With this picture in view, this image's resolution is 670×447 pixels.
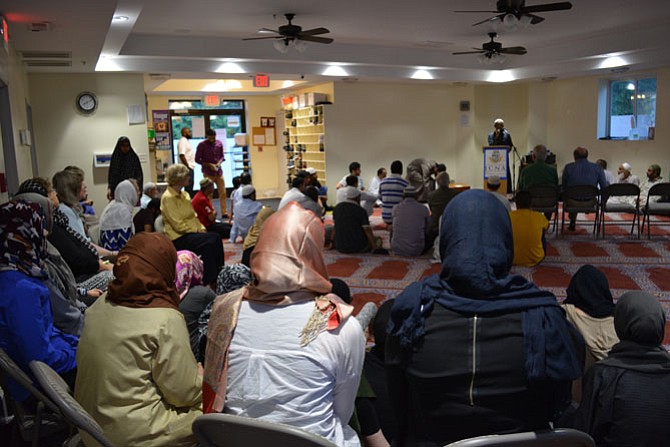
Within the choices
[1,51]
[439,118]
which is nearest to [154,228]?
[1,51]

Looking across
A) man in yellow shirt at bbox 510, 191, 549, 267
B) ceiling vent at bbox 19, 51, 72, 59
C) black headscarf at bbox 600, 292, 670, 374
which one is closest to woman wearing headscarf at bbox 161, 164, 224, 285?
ceiling vent at bbox 19, 51, 72, 59

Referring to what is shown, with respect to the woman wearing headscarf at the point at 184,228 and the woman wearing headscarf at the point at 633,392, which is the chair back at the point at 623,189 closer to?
the woman wearing headscarf at the point at 184,228

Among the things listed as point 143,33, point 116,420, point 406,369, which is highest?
point 143,33

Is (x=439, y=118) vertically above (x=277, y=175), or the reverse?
(x=439, y=118)

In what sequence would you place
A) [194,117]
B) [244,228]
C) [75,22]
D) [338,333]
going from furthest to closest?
[194,117]
[244,228]
[75,22]
[338,333]

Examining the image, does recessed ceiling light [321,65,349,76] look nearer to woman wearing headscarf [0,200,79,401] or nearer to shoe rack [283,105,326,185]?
shoe rack [283,105,326,185]

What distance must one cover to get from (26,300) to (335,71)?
34.8ft

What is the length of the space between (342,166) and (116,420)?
12.9 m

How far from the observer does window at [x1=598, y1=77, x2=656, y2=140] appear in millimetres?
12828

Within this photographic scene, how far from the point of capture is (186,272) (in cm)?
420

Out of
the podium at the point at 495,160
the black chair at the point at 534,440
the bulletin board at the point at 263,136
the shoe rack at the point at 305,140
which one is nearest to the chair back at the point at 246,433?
the black chair at the point at 534,440

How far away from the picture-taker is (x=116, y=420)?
2.20 meters

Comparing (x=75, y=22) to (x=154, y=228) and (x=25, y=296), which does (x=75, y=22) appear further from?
(x=25, y=296)

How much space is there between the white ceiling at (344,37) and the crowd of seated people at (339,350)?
3653mm
